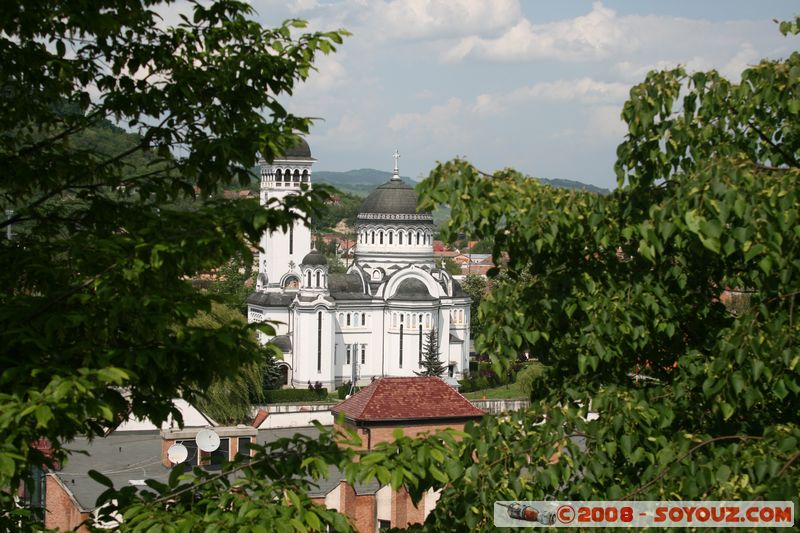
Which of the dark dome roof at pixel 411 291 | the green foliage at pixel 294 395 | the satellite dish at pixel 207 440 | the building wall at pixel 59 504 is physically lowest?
the green foliage at pixel 294 395

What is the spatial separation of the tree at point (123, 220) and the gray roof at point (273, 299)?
50.7 metres

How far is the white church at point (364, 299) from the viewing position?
2258 inches

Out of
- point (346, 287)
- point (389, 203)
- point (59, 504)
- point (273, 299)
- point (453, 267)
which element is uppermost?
point (389, 203)

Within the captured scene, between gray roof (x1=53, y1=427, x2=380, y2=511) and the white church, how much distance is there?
3401cm

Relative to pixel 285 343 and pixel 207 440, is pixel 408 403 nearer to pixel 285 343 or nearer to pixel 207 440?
pixel 207 440

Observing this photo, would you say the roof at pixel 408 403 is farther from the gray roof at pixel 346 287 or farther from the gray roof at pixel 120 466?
the gray roof at pixel 346 287

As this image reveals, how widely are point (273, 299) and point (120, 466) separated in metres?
39.0

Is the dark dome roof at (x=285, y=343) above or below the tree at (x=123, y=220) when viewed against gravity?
below

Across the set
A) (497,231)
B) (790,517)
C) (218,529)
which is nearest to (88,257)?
(218,529)

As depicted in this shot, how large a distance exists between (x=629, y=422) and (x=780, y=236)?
1379 millimetres

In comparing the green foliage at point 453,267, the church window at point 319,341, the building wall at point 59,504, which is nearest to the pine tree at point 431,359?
the church window at point 319,341

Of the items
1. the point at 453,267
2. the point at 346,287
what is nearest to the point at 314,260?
the point at 346,287

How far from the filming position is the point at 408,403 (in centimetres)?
2314

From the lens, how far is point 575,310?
21.7 ft
